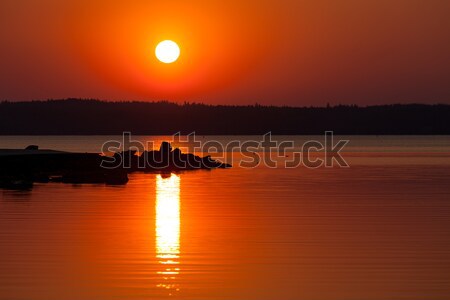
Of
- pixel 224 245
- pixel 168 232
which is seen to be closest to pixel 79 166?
pixel 168 232

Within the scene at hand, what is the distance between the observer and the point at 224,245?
77.9 feet

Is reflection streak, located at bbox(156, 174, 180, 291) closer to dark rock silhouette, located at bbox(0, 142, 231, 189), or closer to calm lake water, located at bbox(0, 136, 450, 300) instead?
calm lake water, located at bbox(0, 136, 450, 300)

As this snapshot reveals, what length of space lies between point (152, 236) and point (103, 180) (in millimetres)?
26809

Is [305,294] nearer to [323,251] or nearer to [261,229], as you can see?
[323,251]

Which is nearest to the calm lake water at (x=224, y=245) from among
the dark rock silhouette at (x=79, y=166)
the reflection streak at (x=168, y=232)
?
the reflection streak at (x=168, y=232)

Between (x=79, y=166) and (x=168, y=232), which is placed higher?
(x=79, y=166)

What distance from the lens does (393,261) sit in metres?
20.9

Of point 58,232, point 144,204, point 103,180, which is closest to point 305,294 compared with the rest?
point 58,232

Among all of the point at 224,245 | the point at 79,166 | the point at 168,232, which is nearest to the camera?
the point at 224,245

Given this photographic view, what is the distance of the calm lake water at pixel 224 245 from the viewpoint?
690 inches

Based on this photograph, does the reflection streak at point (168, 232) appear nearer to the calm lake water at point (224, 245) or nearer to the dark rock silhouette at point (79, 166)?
the calm lake water at point (224, 245)

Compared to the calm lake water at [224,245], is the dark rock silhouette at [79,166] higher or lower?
higher

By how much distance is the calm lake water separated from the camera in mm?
17531

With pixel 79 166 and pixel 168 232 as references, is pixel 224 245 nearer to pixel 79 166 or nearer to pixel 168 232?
pixel 168 232
